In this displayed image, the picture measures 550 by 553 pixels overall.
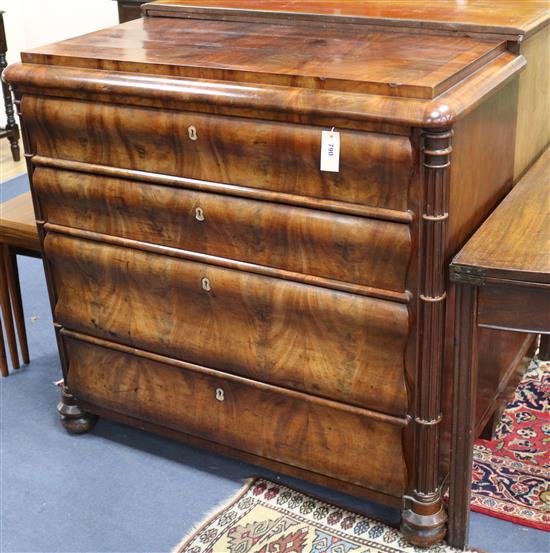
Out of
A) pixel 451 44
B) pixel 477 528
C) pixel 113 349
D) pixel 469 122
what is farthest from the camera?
pixel 113 349

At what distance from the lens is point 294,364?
2.14 meters

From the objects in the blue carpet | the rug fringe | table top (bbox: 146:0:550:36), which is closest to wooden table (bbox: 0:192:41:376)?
the blue carpet

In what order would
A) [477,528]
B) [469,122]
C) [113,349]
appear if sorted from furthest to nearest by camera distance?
[113,349] → [477,528] → [469,122]

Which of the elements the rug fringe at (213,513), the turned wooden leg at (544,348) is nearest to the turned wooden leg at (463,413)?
the rug fringe at (213,513)

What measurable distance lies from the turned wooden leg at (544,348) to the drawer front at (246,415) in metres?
1.01

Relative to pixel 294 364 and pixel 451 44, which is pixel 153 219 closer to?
pixel 294 364

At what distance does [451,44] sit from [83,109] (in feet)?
2.82

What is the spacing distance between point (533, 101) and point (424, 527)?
1.10 meters

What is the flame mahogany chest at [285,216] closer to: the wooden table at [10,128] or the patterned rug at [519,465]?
the patterned rug at [519,465]

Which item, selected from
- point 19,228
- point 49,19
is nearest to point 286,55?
point 19,228

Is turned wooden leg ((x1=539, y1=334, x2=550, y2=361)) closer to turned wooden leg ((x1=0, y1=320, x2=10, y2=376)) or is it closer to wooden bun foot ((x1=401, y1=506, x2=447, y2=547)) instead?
wooden bun foot ((x1=401, y1=506, x2=447, y2=547))

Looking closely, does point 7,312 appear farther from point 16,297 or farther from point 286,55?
point 286,55

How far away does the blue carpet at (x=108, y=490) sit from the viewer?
7.42ft

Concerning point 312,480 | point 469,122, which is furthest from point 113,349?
point 469,122
